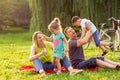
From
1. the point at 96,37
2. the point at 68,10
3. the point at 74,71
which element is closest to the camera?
the point at 74,71

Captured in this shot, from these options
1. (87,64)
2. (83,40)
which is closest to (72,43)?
(83,40)

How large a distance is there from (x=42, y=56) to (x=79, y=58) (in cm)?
82

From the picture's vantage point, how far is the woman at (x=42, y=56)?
821cm

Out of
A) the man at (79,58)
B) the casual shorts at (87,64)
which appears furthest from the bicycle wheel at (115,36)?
the casual shorts at (87,64)

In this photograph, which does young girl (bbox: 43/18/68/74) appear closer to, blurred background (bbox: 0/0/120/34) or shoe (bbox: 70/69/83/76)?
shoe (bbox: 70/69/83/76)

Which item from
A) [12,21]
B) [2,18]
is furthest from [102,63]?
[12,21]

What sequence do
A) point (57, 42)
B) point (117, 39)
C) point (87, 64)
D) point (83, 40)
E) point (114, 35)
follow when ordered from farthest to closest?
point (114, 35) → point (117, 39) → point (87, 64) → point (83, 40) → point (57, 42)

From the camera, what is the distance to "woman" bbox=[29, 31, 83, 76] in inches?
323

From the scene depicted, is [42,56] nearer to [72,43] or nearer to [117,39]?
[72,43]

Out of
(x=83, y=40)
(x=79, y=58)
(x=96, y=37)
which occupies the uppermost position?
(x=83, y=40)

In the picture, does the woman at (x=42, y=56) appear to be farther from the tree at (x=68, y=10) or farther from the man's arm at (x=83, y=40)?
the tree at (x=68, y=10)

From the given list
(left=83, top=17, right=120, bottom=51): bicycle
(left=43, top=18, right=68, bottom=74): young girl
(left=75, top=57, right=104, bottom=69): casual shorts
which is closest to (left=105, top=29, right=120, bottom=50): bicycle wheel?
(left=83, top=17, right=120, bottom=51): bicycle

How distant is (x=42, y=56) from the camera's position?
336 inches

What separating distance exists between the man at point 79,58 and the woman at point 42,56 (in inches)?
16.6
